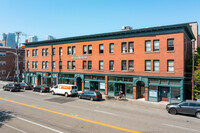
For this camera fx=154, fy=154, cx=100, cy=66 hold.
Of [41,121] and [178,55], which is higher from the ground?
[178,55]

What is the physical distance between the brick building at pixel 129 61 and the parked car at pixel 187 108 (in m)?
6.70

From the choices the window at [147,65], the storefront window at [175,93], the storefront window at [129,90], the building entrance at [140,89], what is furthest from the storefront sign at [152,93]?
the window at [147,65]

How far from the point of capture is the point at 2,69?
6147 centimetres

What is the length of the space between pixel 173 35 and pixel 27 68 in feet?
136

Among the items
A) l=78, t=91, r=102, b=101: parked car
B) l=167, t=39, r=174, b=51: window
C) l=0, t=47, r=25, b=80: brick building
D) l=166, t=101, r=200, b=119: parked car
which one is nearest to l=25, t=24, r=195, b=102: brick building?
l=167, t=39, r=174, b=51: window

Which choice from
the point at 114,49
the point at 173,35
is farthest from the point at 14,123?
the point at 173,35

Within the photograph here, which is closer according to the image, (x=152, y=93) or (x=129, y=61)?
(x=152, y=93)

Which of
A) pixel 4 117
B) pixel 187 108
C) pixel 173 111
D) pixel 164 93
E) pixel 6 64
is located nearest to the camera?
pixel 4 117

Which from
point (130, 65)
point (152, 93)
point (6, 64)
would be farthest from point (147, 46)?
point (6, 64)

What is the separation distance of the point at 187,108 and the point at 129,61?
13704 mm

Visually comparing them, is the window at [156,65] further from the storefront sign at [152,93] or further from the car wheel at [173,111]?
the car wheel at [173,111]

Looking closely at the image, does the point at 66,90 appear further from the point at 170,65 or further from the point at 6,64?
the point at 6,64

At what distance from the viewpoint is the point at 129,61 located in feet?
95.9

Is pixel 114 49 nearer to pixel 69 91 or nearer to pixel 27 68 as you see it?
pixel 69 91
